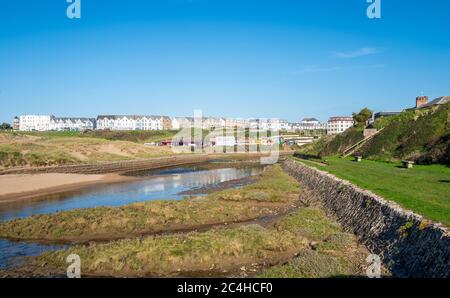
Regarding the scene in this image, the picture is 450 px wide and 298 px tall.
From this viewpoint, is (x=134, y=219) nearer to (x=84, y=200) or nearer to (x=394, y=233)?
(x=84, y=200)

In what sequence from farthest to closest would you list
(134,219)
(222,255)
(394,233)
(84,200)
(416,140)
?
(416,140)
(84,200)
(134,219)
(222,255)
(394,233)

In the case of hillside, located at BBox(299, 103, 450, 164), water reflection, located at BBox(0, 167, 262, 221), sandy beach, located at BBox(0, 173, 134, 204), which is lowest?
water reflection, located at BBox(0, 167, 262, 221)

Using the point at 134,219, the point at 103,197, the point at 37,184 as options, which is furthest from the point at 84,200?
the point at 134,219

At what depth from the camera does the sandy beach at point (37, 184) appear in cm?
4138

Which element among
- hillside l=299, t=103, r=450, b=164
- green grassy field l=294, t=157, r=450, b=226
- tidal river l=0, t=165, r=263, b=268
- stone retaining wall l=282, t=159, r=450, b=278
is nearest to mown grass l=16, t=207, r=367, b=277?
stone retaining wall l=282, t=159, r=450, b=278

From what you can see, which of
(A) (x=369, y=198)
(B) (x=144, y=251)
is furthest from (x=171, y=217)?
(A) (x=369, y=198)

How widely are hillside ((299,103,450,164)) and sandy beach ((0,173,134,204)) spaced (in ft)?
132

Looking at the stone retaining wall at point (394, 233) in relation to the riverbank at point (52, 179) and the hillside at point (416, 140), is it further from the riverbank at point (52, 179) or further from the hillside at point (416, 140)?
the riverbank at point (52, 179)

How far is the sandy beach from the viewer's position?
41.4 metres

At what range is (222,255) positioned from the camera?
727 inches

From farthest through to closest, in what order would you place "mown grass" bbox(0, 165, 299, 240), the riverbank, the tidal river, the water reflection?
the riverbank → the water reflection → "mown grass" bbox(0, 165, 299, 240) → the tidal river

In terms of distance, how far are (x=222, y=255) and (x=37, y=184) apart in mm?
40132

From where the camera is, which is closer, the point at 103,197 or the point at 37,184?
the point at 103,197

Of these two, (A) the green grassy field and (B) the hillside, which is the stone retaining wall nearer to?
(A) the green grassy field
